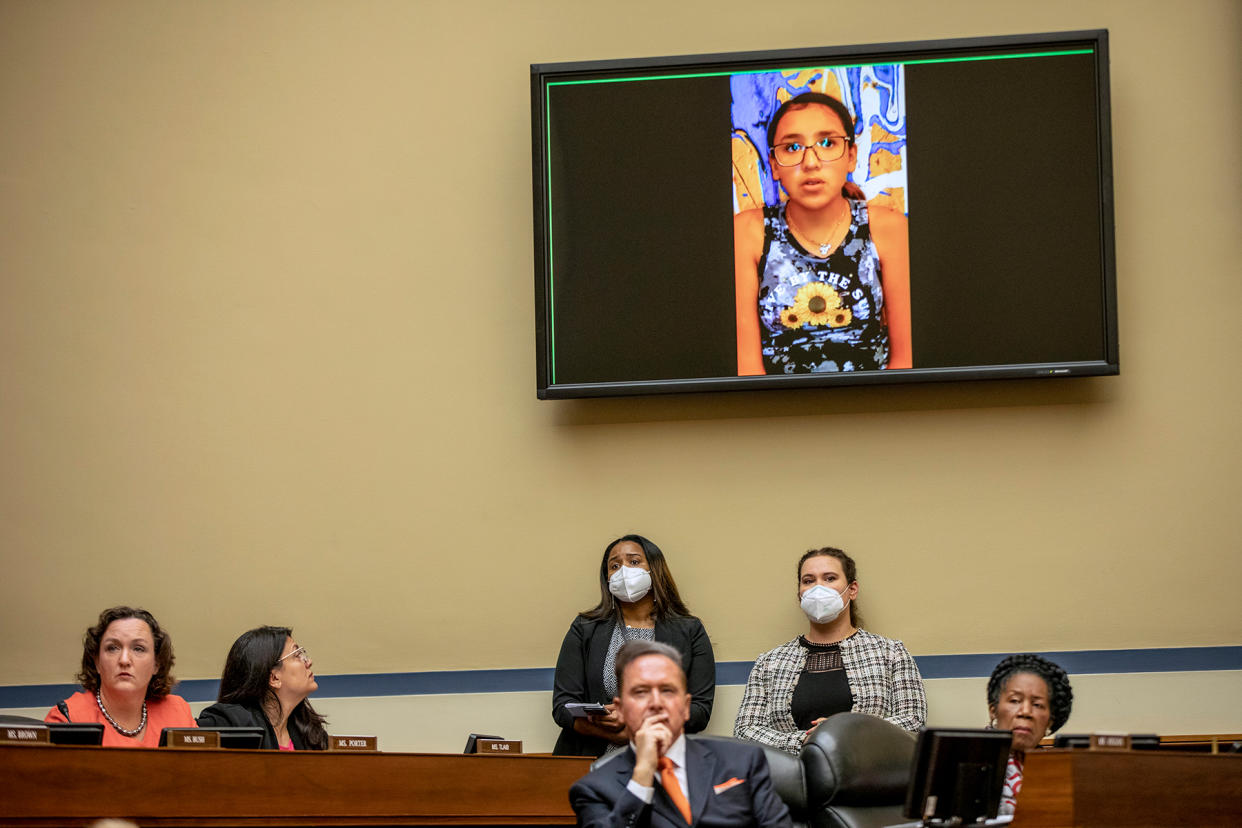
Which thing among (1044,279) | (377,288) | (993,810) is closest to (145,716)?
(377,288)

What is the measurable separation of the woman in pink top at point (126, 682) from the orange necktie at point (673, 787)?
1.90 meters

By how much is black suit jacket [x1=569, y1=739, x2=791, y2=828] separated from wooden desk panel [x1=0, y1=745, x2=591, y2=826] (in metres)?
0.75

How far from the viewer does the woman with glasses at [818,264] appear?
523cm

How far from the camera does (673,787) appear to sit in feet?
10.1

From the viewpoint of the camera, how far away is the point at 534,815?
152 inches

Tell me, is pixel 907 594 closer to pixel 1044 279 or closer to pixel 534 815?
pixel 1044 279

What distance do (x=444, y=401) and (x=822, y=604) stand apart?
1764mm

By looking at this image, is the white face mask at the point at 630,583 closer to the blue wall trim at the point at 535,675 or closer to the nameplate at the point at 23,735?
the blue wall trim at the point at 535,675

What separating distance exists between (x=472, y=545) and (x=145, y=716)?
60.1 inches

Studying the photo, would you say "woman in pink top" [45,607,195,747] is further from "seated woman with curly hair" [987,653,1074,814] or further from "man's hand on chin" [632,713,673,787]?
"seated woman with curly hair" [987,653,1074,814]

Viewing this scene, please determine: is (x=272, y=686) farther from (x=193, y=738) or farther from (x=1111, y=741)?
(x=1111, y=741)

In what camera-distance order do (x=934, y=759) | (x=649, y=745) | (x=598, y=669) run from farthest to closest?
(x=598, y=669) → (x=649, y=745) → (x=934, y=759)

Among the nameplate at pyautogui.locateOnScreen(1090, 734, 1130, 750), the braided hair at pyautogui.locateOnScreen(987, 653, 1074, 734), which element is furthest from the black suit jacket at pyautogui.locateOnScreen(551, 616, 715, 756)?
the nameplate at pyautogui.locateOnScreen(1090, 734, 1130, 750)

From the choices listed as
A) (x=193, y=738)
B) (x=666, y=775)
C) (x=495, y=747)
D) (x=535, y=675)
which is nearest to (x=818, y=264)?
(x=535, y=675)
